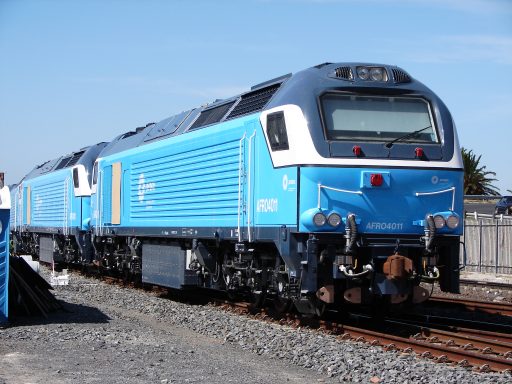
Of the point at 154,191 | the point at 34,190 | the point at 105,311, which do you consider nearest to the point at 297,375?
the point at 105,311

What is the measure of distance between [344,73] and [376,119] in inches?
33.9

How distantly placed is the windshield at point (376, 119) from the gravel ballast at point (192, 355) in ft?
9.77

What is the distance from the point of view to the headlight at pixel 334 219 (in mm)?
11625

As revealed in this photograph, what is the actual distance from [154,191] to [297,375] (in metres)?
9.45

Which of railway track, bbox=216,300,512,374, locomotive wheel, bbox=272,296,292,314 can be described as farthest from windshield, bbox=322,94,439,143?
locomotive wheel, bbox=272,296,292,314

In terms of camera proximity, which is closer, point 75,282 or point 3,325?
point 3,325

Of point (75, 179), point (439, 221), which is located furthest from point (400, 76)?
point (75, 179)

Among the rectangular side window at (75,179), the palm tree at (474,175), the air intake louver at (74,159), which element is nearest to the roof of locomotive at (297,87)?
the rectangular side window at (75,179)

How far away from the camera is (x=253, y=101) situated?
551 inches

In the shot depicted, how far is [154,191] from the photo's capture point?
59.3 ft

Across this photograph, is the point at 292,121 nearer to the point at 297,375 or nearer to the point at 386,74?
the point at 386,74

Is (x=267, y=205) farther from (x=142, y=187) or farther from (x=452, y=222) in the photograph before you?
(x=142, y=187)

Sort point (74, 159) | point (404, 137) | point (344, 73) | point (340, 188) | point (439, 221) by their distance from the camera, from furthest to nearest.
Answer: point (74, 159)
point (344, 73)
point (404, 137)
point (439, 221)
point (340, 188)

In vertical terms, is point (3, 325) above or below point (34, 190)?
below
